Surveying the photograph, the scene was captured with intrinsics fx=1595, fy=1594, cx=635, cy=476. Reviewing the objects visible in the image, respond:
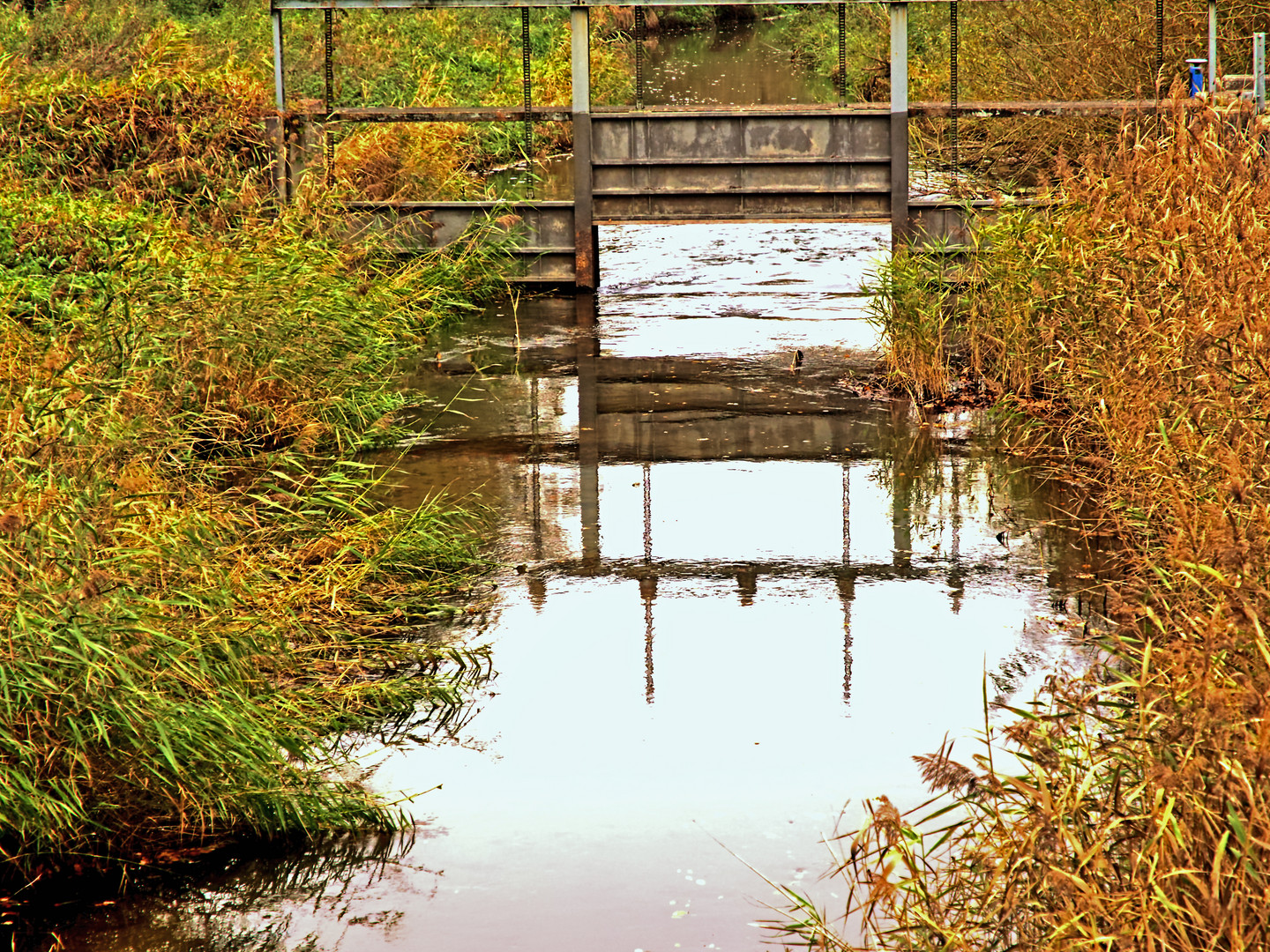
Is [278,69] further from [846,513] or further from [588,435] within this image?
[846,513]

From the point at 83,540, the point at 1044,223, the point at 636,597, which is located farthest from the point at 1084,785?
the point at 1044,223

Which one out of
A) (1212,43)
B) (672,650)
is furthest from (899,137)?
(672,650)

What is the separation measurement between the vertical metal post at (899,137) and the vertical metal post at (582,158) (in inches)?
92.7

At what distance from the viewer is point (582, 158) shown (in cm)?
1260

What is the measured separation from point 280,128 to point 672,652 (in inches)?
327

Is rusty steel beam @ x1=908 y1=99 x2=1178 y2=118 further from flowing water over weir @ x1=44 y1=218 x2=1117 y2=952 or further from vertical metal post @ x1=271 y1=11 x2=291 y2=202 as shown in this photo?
vertical metal post @ x1=271 y1=11 x2=291 y2=202

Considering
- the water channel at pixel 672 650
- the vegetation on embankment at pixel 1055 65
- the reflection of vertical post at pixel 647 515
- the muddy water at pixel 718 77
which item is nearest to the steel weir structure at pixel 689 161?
the vegetation on embankment at pixel 1055 65

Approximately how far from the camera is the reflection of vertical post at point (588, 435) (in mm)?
6793

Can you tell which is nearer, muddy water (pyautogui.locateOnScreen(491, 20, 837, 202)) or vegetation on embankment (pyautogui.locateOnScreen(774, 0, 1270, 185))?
vegetation on embankment (pyautogui.locateOnScreen(774, 0, 1270, 185))

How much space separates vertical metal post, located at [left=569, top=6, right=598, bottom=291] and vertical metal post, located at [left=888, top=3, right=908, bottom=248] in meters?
2.36

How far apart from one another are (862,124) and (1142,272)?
5.61m

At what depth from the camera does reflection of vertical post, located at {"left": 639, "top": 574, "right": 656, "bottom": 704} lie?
518 cm

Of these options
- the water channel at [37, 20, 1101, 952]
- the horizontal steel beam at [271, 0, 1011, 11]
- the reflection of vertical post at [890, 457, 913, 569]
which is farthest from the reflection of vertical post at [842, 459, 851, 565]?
the horizontal steel beam at [271, 0, 1011, 11]

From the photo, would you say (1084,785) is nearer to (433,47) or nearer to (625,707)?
(625,707)
